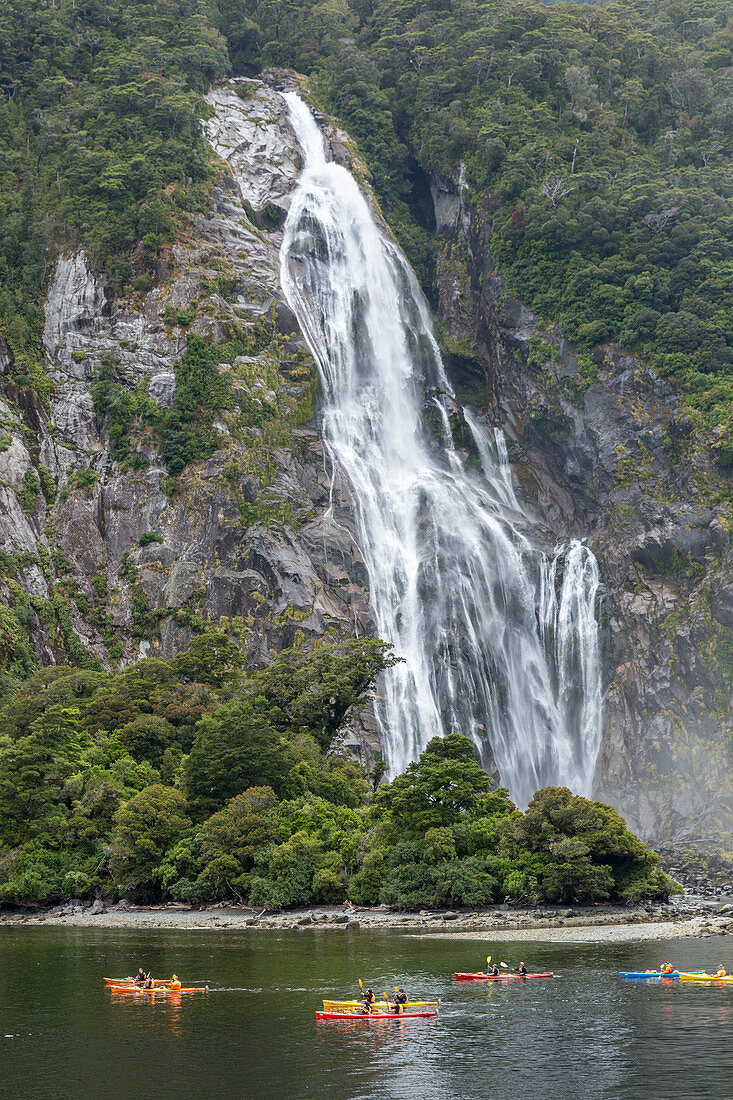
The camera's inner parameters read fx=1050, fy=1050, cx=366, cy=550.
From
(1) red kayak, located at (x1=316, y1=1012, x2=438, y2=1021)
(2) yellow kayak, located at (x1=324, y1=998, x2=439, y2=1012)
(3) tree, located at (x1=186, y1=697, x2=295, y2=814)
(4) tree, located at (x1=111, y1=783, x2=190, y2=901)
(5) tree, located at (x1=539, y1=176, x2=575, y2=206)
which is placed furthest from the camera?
(5) tree, located at (x1=539, y1=176, x2=575, y2=206)

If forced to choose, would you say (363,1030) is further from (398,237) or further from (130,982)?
(398,237)

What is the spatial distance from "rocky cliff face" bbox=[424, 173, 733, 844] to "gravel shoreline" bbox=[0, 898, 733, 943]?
20.5 m

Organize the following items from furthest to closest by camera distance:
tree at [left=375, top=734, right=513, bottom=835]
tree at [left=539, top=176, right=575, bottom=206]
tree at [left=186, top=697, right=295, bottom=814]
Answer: tree at [left=539, top=176, right=575, bottom=206], tree at [left=186, top=697, right=295, bottom=814], tree at [left=375, top=734, right=513, bottom=835]

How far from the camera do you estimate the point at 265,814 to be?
47812 millimetres

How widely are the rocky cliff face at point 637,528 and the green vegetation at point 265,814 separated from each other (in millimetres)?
20854

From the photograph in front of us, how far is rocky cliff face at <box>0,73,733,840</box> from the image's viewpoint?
222 ft

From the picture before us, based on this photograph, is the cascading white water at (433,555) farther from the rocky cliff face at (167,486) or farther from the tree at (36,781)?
the tree at (36,781)

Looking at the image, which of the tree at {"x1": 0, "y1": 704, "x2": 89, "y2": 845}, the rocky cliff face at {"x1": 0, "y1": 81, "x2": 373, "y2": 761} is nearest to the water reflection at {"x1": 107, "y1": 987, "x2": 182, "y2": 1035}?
the tree at {"x1": 0, "y1": 704, "x2": 89, "y2": 845}

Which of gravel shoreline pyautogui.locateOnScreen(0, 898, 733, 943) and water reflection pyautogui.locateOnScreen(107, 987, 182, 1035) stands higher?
gravel shoreline pyautogui.locateOnScreen(0, 898, 733, 943)

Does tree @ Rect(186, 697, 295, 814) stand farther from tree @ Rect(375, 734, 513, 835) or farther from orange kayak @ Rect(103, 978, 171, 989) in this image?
orange kayak @ Rect(103, 978, 171, 989)

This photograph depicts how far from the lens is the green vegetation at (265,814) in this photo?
43.6 meters

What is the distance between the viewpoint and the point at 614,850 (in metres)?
42.8

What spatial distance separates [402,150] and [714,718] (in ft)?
213

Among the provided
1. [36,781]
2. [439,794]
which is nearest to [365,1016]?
[439,794]
